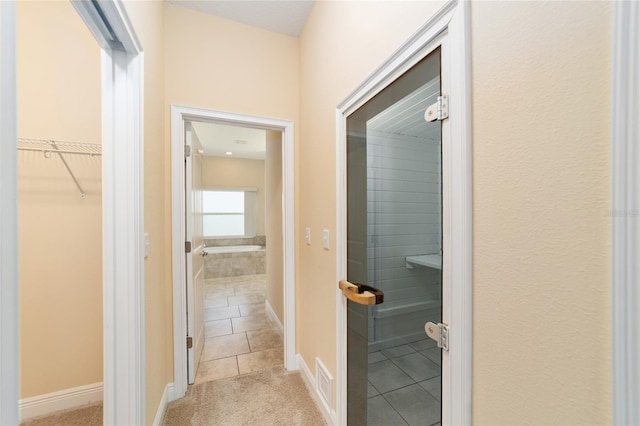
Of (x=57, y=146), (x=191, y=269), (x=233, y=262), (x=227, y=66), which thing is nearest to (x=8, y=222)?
(x=191, y=269)

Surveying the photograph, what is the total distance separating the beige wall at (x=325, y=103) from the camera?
110 centimetres

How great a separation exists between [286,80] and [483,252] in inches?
84.5

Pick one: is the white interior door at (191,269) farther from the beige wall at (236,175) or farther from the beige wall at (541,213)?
the beige wall at (236,175)

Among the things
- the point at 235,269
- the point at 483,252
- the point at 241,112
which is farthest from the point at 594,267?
the point at 235,269

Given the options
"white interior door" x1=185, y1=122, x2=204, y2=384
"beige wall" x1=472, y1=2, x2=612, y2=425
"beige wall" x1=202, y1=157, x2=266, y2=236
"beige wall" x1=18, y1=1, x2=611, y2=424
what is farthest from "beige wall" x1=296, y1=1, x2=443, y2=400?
"beige wall" x1=202, y1=157, x2=266, y2=236

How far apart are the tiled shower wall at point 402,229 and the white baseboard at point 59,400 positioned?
2.06 meters

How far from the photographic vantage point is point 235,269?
5.57 metres

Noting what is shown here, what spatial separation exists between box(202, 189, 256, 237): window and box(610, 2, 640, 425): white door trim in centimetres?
642

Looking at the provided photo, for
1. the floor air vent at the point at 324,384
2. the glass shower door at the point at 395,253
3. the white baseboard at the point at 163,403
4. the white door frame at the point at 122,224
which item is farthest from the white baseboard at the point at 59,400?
the glass shower door at the point at 395,253

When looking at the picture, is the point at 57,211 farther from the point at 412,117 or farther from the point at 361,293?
the point at 412,117

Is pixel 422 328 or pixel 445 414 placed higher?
pixel 422 328

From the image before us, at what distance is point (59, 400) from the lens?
170 cm

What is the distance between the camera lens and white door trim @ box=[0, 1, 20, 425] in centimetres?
46

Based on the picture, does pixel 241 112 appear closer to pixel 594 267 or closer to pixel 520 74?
pixel 520 74
